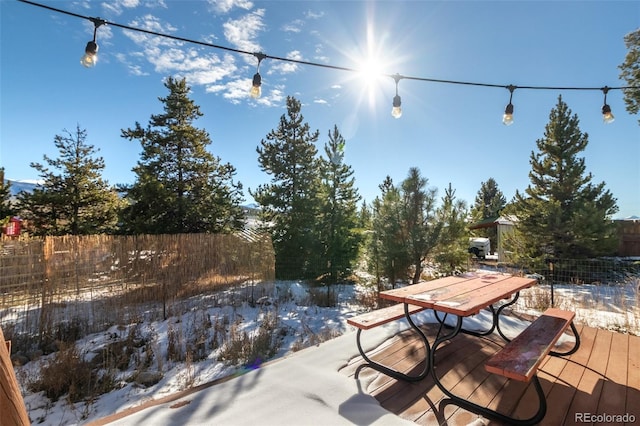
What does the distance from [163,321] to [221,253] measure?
7.11 feet

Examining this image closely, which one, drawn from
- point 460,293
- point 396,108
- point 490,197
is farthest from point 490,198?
point 460,293

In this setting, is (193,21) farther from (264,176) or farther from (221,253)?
(264,176)

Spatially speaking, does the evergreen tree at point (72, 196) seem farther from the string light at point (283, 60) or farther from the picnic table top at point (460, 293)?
the picnic table top at point (460, 293)

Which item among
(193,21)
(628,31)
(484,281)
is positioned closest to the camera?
(484,281)

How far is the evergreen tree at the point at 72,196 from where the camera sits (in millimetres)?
9141

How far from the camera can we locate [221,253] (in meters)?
7.77

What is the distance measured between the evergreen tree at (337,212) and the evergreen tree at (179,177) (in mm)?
3495

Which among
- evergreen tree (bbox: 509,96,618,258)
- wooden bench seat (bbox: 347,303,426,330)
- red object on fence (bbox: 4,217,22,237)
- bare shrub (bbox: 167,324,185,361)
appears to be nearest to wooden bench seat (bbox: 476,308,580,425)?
wooden bench seat (bbox: 347,303,426,330)

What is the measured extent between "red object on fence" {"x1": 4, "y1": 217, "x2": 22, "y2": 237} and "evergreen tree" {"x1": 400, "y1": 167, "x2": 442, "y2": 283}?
1205cm

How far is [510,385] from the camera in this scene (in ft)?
7.49

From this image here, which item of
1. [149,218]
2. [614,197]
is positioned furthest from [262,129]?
[614,197]

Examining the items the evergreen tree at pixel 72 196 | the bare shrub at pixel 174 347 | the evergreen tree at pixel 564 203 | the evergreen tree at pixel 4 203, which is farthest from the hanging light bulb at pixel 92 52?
the evergreen tree at pixel 564 203

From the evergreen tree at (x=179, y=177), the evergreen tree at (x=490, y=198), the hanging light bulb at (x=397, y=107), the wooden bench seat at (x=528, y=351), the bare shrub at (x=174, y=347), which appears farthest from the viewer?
the evergreen tree at (x=490, y=198)
